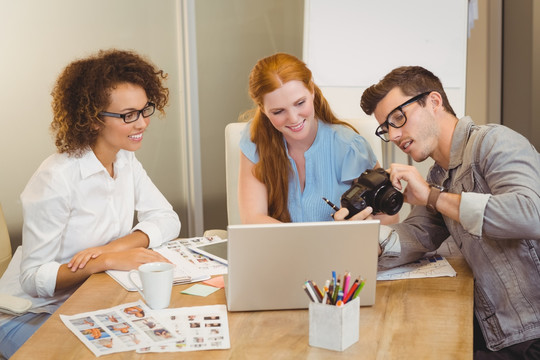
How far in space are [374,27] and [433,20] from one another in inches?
10.9

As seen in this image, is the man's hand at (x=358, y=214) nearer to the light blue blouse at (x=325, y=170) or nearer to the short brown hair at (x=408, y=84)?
the short brown hair at (x=408, y=84)

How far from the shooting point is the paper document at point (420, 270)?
1.70 meters

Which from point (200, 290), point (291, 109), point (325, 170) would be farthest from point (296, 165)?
point (200, 290)

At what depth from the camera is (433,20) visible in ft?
10.0

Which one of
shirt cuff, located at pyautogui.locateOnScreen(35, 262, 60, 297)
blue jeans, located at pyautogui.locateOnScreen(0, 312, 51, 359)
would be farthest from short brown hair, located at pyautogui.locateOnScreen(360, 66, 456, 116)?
blue jeans, located at pyautogui.locateOnScreen(0, 312, 51, 359)

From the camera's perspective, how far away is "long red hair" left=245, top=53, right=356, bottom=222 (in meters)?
2.20

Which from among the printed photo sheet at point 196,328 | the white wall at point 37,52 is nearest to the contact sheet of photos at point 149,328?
the printed photo sheet at point 196,328

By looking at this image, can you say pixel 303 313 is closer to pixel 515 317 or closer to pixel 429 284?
pixel 429 284

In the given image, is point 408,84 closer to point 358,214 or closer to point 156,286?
point 358,214

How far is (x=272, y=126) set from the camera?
2359 mm

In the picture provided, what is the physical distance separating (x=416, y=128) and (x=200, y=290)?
756 millimetres

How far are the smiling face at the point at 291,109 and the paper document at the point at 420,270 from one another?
656mm

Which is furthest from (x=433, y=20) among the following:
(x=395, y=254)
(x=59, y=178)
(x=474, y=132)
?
(x=59, y=178)

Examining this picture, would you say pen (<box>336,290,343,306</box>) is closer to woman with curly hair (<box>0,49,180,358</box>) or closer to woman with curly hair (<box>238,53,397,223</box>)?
woman with curly hair (<box>0,49,180,358</box>)
